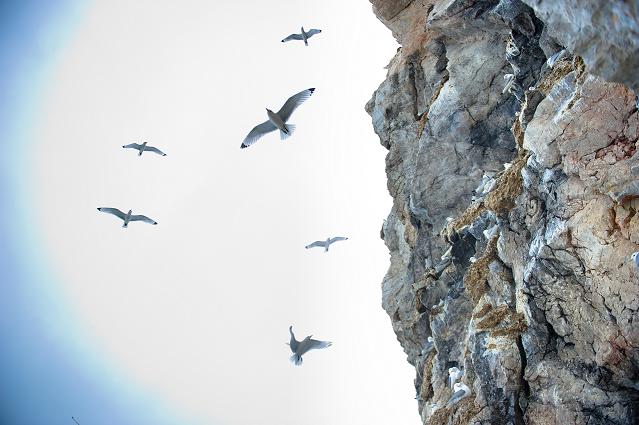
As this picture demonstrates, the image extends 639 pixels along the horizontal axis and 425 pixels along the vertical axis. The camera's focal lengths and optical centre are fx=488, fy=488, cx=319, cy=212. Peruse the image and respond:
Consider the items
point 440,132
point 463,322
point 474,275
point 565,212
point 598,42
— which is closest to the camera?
point 598,42

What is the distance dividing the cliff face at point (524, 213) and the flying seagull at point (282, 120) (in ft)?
26.2

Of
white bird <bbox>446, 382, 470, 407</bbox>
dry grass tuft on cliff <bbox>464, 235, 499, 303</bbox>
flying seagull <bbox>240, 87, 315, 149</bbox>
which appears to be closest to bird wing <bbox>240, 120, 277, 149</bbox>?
flying seagull <bbox>240, 87, 315, 149</bbox>

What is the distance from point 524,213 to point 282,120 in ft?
30.7

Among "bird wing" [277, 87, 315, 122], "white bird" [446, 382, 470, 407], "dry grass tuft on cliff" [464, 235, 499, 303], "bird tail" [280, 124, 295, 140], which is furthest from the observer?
"bird tail" [280, 124, 295, 140]

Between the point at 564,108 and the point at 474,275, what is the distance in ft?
24.0

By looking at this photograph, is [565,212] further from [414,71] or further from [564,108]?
[414,71]

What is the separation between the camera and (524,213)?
16.2 metres

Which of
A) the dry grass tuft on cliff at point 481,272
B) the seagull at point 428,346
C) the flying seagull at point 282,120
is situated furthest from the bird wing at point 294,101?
the seagull at point 428,346

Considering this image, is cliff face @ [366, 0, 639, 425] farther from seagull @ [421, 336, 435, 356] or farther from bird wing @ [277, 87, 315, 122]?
bird wing @ [277, 87, 315, 122]

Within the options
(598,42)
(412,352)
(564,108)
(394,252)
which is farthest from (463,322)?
(598,42)

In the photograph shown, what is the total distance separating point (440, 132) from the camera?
81.3 ft

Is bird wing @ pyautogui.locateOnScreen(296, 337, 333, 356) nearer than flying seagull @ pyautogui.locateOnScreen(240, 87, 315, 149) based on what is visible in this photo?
No

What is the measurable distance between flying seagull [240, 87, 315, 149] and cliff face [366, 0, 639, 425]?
7992 millimetres

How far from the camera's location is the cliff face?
11.9 metres
